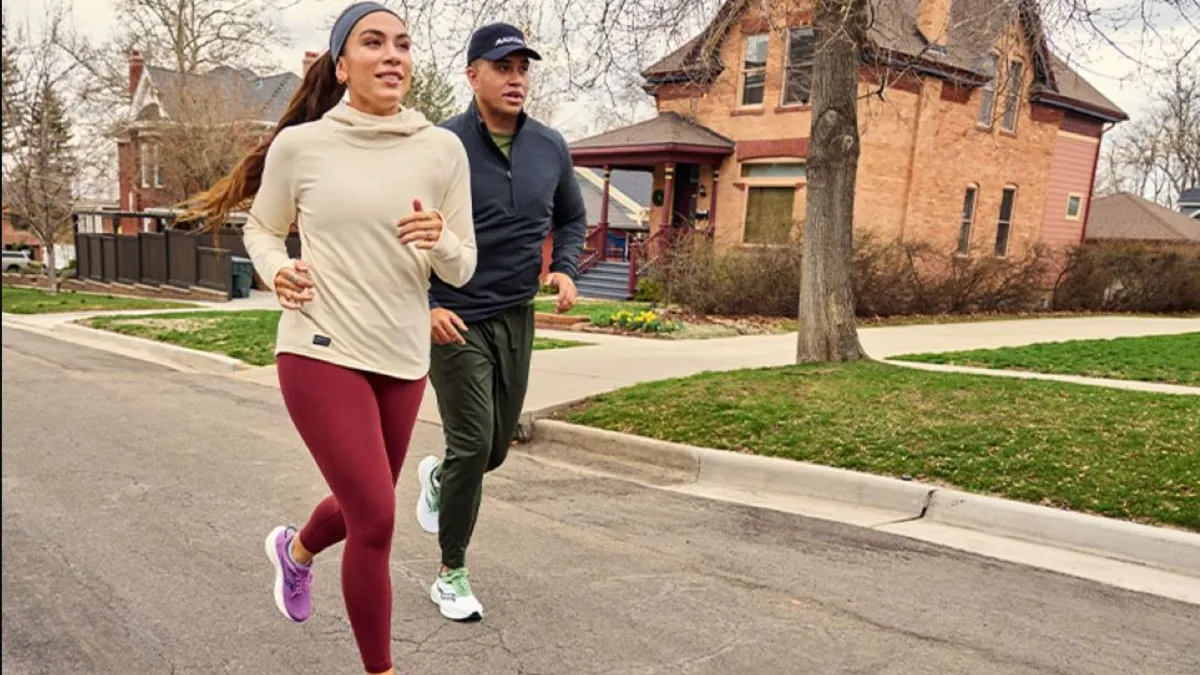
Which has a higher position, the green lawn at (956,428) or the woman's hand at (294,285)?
the woman's hand at (294,285)

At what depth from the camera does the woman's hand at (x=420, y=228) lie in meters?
2.44

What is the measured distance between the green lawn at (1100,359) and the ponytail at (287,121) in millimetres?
8802

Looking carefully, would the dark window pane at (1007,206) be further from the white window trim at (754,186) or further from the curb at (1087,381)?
the curb at (1087,381)

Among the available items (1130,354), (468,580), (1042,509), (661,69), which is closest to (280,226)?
(468,580)

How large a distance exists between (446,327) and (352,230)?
0.72 meters

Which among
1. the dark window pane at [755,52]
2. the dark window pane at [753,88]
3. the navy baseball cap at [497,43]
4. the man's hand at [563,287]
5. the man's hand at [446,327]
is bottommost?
the man's hand at [446,327]

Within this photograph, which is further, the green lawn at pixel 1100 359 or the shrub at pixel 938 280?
the shrub at pixel 938 280

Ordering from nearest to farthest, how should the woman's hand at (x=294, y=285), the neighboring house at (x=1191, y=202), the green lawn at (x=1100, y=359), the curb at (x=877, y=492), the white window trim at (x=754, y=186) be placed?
the woman's hand at (x=294, y=285) → the curb at (x=877, y=492) → the green lawn at (x=1100, y=359) → the white window trim at (x=754, y=186) → the neighboring house at (x=1191, y=202)

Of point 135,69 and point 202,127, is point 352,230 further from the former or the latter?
point 135,69

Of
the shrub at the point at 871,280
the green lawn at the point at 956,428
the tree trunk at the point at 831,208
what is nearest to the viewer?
the green lawn at the point at 956,428

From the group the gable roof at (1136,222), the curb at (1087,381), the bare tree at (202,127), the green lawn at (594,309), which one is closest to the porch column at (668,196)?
the green lawn at (594,309)

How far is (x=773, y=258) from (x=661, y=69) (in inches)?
259

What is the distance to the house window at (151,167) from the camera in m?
30.8

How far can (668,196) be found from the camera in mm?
20969
